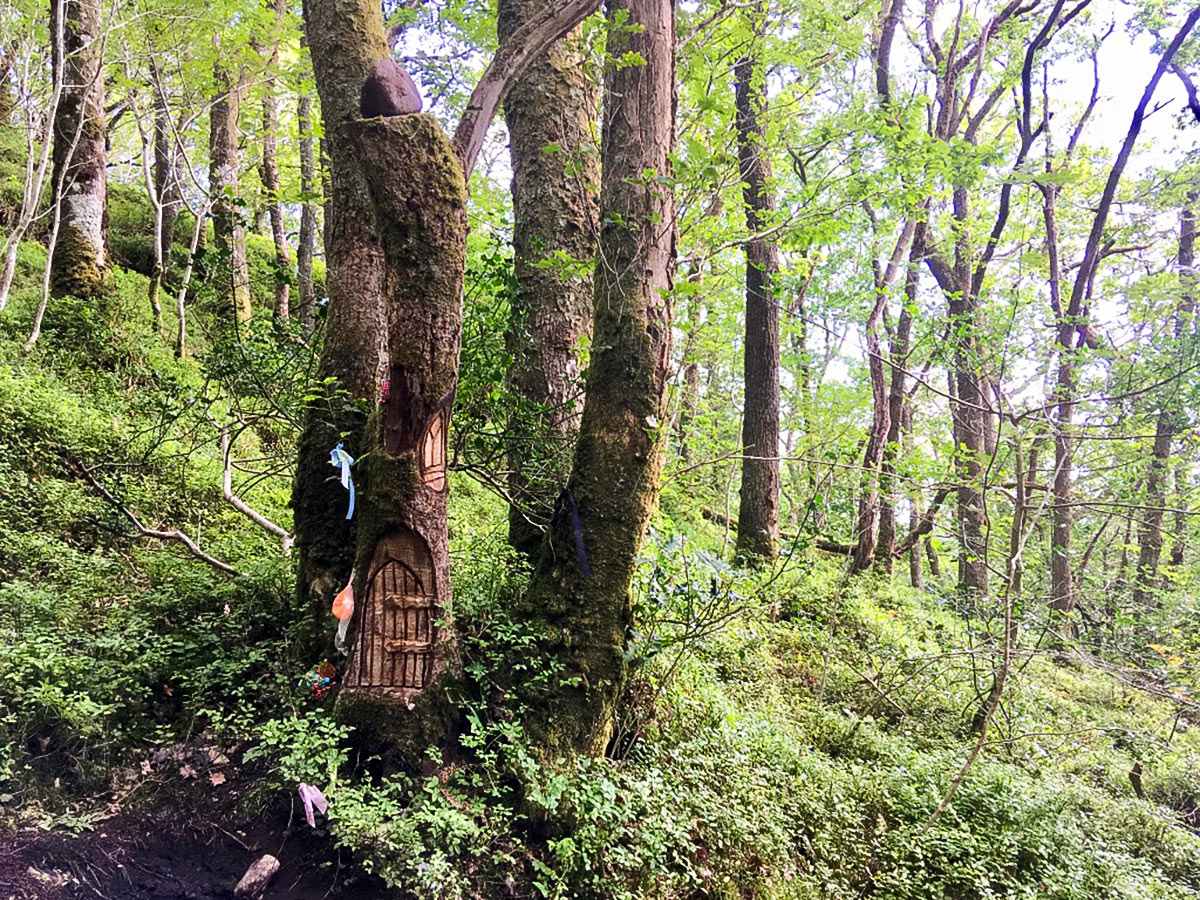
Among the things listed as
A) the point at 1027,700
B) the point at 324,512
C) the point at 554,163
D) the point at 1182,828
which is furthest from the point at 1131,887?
the point at 554,163

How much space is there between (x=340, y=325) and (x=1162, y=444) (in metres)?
10.3

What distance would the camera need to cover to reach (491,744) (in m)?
2.71

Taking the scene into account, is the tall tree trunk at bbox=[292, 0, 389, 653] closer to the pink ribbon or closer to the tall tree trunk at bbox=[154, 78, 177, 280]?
the pink ribbon

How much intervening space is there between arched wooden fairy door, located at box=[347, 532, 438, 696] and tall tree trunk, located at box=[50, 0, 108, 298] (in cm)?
631

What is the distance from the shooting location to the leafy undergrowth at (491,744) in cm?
232

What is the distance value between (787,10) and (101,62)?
22.6 feet

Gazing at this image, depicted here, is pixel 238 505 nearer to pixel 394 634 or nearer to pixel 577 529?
pixel 394 634

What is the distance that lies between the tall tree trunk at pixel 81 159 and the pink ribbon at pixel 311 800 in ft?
22.3

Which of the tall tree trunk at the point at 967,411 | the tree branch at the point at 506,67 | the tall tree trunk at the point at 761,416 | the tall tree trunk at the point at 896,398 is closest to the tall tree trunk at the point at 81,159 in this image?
the tree branch at the point at 506,67

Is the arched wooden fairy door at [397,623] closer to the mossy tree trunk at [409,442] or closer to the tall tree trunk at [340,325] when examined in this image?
the mossy tree trunk at [409,442]

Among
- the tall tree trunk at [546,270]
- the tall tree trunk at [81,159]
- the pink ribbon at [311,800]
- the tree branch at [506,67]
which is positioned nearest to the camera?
the pink ribbon at [311,800]

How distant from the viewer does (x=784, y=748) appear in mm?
3842

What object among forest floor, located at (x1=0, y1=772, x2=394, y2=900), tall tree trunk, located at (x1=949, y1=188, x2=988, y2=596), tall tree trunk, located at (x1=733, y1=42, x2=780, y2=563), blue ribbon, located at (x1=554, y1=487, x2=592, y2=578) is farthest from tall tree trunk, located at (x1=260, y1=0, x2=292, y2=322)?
tall tree trunk, located at (x1=949, y1=188, x2=988, y2=596)

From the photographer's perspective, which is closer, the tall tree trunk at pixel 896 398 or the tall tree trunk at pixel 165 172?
the tall tree trunk at pixel 165 172
